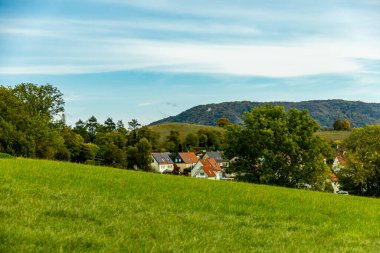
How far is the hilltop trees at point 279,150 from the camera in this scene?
50531 millimetres

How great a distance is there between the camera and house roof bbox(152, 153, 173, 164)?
6165 inches

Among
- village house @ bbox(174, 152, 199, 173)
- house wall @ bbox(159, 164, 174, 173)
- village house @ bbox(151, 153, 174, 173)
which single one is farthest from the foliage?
village house @ bbox(174, 152, 199, 173)

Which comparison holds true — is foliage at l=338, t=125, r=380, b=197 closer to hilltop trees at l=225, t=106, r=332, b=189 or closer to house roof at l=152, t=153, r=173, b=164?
hilltop trees at l=225, t=106, r=332, b=189

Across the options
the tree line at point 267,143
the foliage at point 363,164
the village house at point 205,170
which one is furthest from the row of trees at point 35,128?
the foliage at point 363,164

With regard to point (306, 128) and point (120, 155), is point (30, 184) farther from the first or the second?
point (120, 155)

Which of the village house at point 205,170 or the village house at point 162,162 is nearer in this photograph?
the village house at point 205,170

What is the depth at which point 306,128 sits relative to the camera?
52844 mm

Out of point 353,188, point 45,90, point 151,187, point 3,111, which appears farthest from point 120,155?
point 151,187

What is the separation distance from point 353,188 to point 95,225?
6129 centimetres

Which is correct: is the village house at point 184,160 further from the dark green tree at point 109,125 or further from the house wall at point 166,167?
the dark green tree at point 109,125

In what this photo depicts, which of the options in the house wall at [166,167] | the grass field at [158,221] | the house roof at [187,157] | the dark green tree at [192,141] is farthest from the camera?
the dark green tree at [192,141]

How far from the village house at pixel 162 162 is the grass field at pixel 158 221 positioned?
139 m

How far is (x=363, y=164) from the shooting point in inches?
2392

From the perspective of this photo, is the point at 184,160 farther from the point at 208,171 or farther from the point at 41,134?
the point at 41,134
